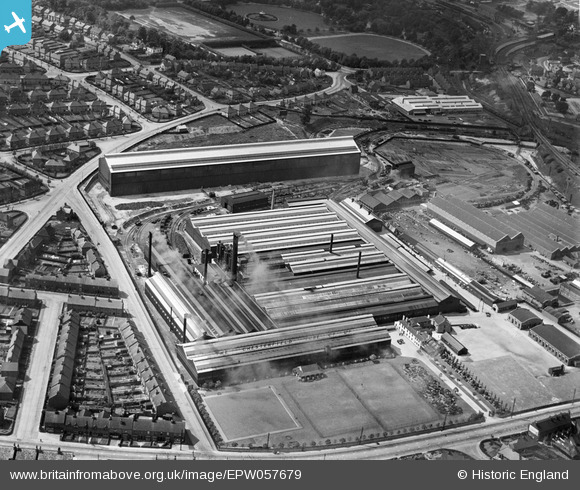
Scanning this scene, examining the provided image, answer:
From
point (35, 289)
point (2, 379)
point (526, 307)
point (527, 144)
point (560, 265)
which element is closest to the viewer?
point (2, 379)

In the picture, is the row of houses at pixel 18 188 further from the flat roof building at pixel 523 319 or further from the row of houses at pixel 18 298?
the flat roof building at pixel 523 319

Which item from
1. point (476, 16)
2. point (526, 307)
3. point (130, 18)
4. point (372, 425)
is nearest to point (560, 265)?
point (526, 307)

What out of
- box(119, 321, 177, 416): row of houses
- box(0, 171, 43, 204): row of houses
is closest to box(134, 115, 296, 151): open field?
box(0, 171, 43, 204): row of houses

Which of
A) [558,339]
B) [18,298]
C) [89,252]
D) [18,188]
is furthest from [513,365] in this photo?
[18,188]

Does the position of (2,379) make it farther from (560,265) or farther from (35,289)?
(560,265)

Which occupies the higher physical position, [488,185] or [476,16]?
[476,16]

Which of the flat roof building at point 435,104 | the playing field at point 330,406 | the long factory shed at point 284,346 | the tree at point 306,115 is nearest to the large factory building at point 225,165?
the tree at point 306,115
